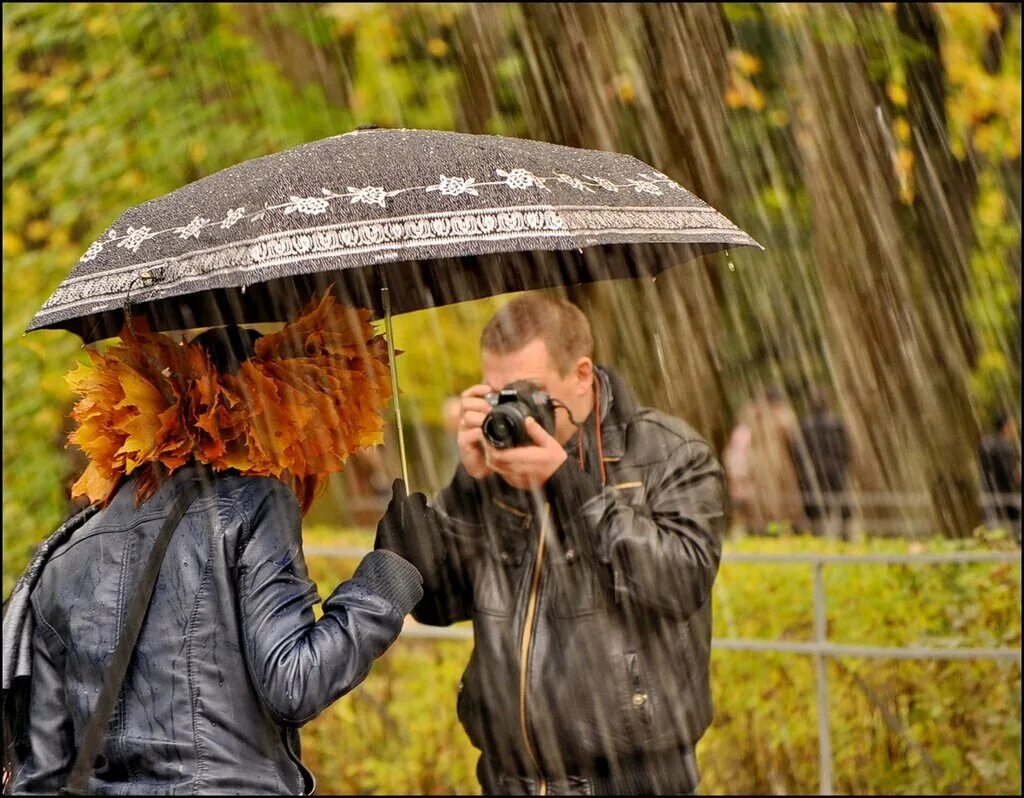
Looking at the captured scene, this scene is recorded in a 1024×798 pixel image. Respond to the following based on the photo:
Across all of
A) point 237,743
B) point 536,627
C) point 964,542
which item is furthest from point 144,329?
point 964,542

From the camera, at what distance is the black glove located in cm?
313

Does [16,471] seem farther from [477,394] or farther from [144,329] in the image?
[144,329]

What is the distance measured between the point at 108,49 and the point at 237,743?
21.1 feet

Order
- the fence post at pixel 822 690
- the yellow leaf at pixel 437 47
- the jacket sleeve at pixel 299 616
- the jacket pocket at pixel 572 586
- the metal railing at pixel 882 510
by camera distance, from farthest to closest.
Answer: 1. the metal railing at pixel 882 510
2. the yellow leaf at pixel 437 47
3. the fence post at pixel 822 690
4. the jacket pocket at pixel 572 586
5. the jacket sleeve at pixel 299 616

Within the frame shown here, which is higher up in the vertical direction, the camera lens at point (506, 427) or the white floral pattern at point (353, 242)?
the white floral pattern at point (353, 242)

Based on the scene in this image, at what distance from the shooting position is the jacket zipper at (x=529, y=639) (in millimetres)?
3869

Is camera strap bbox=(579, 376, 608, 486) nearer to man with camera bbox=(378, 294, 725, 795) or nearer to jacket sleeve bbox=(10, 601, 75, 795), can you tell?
man with camera bbox=(378, 294, 725, 795)

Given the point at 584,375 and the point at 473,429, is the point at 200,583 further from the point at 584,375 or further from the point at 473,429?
the point at 584,375

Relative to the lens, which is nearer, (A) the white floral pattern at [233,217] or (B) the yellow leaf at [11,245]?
(A) the white floral pattern at [233,217]

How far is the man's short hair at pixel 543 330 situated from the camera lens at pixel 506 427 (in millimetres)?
286

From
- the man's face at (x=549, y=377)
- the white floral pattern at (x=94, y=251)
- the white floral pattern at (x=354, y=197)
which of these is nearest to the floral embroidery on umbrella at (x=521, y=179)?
the white floral pattern at (x=354, y=197)

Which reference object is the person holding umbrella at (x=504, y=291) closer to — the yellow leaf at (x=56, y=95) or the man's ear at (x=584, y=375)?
the man's ear at (x=584, y=375)

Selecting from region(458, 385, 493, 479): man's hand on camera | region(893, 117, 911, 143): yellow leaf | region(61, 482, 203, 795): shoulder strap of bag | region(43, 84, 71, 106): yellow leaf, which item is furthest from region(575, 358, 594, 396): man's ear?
region(893, 117, 911, 143): yellow leaf

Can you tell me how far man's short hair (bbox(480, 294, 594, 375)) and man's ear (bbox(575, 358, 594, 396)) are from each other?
2cm
